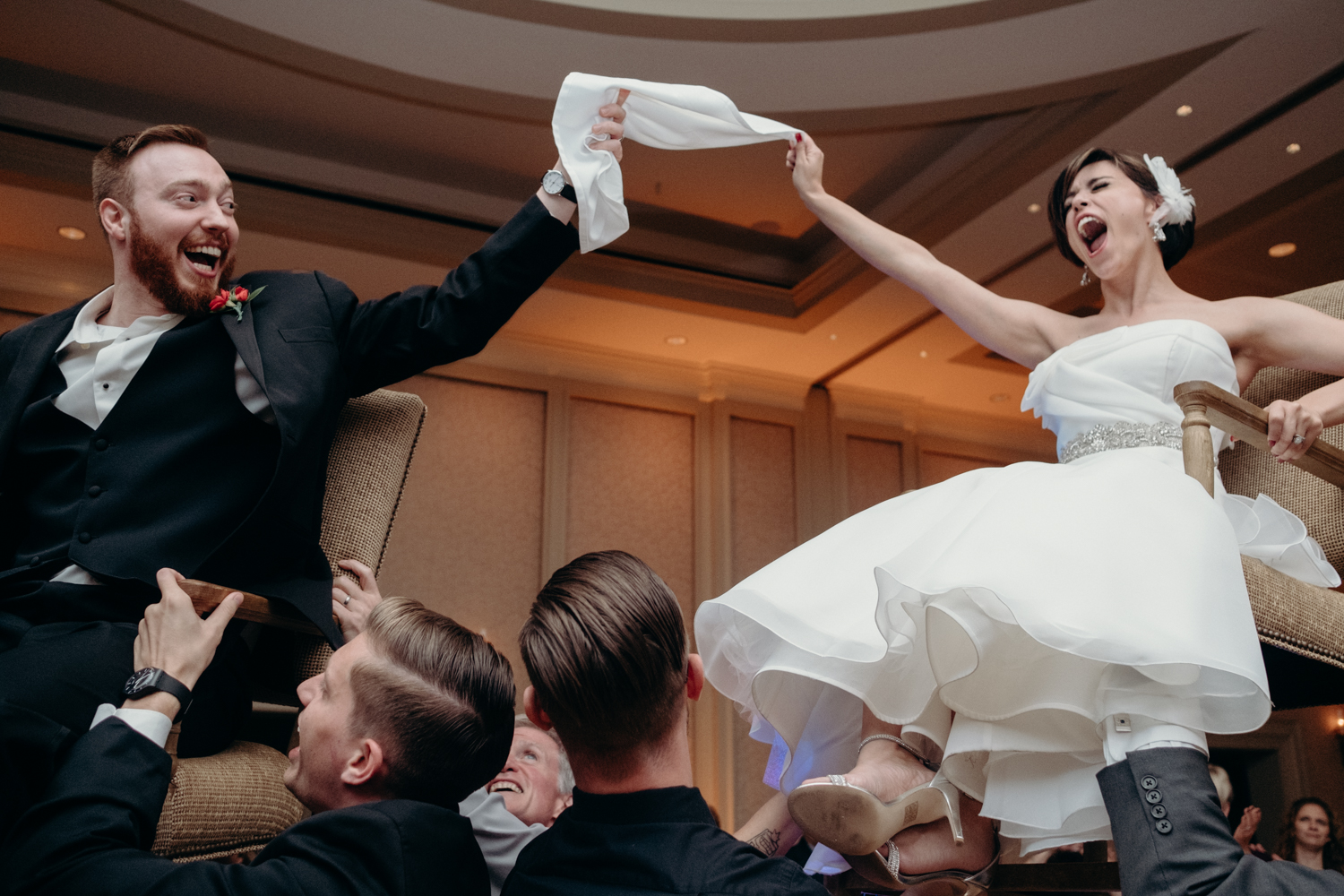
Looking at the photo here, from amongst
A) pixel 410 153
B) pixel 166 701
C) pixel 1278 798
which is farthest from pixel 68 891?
pixel 1278 798

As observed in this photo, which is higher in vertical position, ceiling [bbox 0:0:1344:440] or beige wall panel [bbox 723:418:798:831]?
ceiling [bbox 0:0:1344:440]

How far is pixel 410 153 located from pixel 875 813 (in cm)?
559

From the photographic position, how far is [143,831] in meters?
1.10

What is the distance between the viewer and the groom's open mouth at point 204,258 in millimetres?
1771

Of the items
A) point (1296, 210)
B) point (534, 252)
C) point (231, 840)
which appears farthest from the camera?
point (1296, 210)

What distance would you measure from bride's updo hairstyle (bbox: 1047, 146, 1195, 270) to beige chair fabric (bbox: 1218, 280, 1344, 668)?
0.26 meters

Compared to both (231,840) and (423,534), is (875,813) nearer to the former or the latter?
(231,840)

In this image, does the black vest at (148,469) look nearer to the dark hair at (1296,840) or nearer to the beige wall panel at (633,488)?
the dark hair at (1296,840)

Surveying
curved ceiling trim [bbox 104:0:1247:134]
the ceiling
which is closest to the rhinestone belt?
the ceiling

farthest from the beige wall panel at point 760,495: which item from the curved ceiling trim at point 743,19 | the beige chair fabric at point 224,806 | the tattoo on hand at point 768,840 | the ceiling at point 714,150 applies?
the beige chair fabric at point 224,806

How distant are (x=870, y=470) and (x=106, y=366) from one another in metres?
7.31

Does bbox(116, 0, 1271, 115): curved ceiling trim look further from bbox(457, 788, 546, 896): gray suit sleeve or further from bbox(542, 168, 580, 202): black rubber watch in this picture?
bbox(457, 788, 546, 896): gray suit sleeve

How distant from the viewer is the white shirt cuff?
116 cm

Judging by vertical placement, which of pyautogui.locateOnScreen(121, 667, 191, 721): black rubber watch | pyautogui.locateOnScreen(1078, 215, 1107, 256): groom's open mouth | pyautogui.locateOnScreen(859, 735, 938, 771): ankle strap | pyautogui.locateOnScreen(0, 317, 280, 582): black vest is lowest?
pyautogui.locateOnScreen(859, 735, 938, 771): ankle strap
